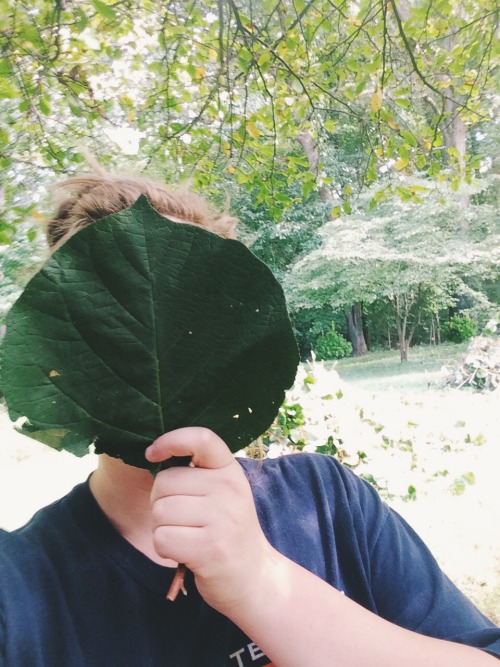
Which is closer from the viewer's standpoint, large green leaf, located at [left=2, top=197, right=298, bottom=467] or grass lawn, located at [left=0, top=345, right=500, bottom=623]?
large green leaf, located at [left=2, top=197, right=298, bottom=467]

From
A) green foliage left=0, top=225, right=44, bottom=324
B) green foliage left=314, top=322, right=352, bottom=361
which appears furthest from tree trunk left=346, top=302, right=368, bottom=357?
green foliage left=0, top=225, right=44, bottom=324

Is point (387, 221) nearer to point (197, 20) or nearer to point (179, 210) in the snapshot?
point (197, 20)

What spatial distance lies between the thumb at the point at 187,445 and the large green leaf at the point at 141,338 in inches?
0.6

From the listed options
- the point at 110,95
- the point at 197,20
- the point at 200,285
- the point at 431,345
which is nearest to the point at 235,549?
the point at 200,285

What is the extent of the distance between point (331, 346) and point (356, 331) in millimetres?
1265

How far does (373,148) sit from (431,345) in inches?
513

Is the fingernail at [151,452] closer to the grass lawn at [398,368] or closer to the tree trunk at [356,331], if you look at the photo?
the grass lawn at [398,368]

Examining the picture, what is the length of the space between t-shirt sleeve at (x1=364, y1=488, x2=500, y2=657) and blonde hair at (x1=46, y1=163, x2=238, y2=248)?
644mm

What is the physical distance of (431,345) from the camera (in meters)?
14.9

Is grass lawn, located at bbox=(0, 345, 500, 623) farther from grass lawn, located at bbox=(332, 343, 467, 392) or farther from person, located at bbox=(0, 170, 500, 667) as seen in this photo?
grass lawn, located at bbox=(332, 343, 467, 392)

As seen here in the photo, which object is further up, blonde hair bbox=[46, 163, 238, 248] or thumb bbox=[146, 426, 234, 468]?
blonde hair bbox=[46, 163, 238, 248]

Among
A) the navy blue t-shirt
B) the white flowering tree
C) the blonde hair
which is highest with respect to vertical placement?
the white flowering tree

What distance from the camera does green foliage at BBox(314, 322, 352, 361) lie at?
14.4 m

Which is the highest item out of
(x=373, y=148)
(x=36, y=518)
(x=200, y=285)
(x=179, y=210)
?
(x=373, y=148)
